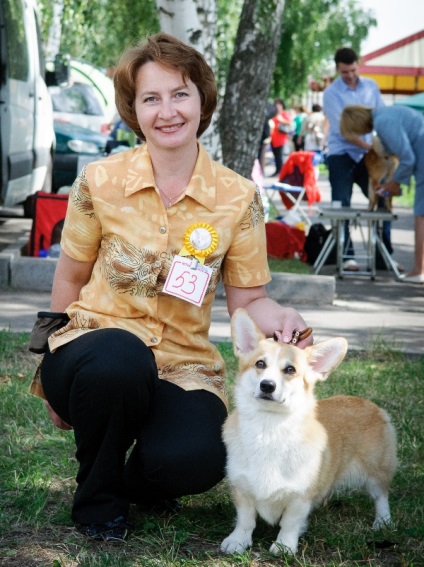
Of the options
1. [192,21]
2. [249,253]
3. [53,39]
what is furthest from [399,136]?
[53,39]

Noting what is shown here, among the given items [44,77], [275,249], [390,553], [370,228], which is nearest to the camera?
[390,553]

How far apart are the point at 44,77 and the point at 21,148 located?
1773 mm

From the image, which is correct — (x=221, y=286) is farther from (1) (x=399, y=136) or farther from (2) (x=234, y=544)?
(2) (x=234, y=544)

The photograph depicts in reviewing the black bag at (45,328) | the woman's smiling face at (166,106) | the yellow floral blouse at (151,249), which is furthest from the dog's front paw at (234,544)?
the woman's smiling face at (166,106)

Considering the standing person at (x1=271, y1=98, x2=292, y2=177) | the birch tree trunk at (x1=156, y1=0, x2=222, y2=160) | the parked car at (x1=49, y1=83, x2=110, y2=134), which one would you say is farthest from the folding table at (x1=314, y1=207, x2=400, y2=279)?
the standing person at (x1=271, y1=98, x2=292, y2=177)

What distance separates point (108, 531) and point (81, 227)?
3.29ft

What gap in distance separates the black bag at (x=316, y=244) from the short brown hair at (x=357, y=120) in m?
1.32

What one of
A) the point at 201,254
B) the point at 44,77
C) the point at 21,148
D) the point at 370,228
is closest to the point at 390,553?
the point at 201,254

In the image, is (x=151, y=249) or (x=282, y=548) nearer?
(x=282, y=548)

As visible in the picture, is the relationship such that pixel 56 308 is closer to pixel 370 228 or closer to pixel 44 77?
pixel 370 228

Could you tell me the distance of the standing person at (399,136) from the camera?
8.88 m

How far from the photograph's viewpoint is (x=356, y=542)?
3.30 metres

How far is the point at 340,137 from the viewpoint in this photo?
9.80 meters

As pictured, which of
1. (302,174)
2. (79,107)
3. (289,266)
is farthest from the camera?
(79,107)
